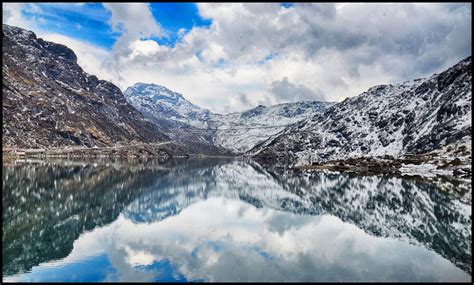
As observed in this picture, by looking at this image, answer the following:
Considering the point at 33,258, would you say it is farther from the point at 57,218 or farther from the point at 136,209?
the point at 136,209

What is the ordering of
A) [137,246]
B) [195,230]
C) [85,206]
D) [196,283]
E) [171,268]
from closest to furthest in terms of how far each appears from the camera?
[196,283] → [171,268] → [137,246] → [195,230] → [85,206]

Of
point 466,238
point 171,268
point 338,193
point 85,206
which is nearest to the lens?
point 171,268

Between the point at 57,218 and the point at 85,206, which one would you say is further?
the point at 85,206

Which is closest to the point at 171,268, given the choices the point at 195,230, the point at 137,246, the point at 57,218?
the point at 137,246

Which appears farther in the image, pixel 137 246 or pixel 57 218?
pixel 57 218

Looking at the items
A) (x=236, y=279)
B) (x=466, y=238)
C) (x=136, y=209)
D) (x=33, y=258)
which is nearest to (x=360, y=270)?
(x=236, y=279)

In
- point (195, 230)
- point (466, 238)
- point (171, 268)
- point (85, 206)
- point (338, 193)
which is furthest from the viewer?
point (338, 193)

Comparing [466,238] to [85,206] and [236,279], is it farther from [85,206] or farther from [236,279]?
[85,206]
